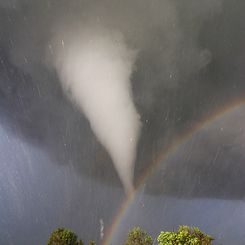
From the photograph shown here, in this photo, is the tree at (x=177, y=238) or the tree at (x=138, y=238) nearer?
the tree at (x=177, y=238)

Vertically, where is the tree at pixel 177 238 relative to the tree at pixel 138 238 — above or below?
below

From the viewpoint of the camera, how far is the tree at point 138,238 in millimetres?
71375

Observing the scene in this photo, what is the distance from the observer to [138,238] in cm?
7175

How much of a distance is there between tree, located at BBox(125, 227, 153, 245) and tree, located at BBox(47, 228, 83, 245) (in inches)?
449

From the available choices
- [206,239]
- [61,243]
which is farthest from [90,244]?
[206,239]

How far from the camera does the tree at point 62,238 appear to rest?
63875 mm

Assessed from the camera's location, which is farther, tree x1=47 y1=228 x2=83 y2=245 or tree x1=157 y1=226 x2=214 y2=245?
tree x1=47 y1=228 x2=83 y2=245

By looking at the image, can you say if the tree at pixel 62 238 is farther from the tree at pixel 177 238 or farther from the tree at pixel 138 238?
the tree at pixel 177 238

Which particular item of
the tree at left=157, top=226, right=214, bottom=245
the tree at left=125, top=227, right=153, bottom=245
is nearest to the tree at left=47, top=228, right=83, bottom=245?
the tree at left=125, top=227, right=153, bottom=245

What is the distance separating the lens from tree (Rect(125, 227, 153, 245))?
71375 millimetres

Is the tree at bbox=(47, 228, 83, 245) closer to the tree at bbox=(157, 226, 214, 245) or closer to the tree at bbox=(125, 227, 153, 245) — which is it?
the tree at bbox=(125, 227, 153, 245)

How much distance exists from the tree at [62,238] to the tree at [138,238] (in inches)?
449

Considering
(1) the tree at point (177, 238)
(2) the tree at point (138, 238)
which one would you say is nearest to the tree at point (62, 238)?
(2) the tree at point (138, 238)

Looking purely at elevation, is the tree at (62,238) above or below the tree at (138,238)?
below
